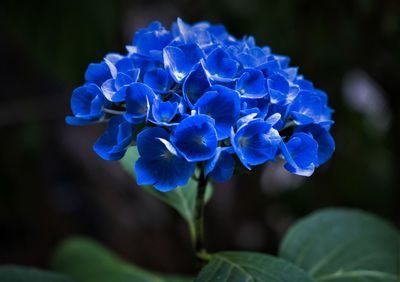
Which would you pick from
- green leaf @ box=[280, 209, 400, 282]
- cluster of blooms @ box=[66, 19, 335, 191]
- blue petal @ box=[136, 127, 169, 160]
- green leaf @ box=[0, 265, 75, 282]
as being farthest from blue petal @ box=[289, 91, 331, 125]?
green leaf @ box=[0, 265, 75, 282]

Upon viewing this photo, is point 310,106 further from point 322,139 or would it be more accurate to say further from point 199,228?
point 199,228

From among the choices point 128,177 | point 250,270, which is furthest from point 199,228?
point 128,177

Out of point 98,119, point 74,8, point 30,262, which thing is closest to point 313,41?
point 74,8

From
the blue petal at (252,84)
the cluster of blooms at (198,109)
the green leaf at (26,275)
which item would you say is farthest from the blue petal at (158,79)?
the green leaf at (26,275)

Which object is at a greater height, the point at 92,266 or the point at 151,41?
the point at 151,41

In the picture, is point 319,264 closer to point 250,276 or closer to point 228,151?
point 250,276

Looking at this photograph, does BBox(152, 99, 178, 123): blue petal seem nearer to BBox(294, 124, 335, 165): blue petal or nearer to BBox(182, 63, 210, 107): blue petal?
BBox(182, 63, 210, 107): blue petal

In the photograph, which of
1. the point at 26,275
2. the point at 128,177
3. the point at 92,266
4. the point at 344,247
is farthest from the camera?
the point at 128,177

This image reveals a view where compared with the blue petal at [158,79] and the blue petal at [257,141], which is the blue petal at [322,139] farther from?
the blue petal at [158,79]
